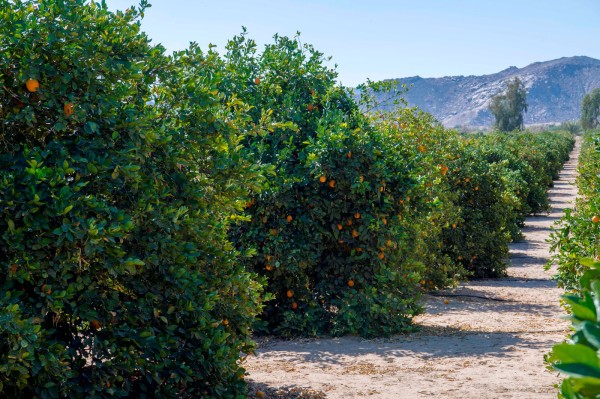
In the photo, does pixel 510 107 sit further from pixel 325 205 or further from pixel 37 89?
pixel 37 89

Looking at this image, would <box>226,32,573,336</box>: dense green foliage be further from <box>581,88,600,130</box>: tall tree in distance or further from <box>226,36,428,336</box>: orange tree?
<box>581,88,600,130</box>: tall tree in distance

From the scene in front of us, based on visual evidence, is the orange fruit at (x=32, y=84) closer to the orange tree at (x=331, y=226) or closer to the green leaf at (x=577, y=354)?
the green leaf at (x=577, y=354)

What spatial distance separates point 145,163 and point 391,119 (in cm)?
707

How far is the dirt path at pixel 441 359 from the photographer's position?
17.8 feet

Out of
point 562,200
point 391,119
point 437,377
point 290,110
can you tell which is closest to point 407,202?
point 290,110

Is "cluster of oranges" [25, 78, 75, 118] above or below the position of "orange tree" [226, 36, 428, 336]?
above

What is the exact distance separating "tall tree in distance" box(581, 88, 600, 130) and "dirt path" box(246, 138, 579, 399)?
105932mm

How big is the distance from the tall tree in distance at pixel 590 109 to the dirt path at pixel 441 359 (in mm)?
105932

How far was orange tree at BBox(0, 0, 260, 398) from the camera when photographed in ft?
11.6

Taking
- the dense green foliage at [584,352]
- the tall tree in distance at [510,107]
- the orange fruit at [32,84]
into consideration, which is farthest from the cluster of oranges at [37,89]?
the tall tree in distance at [510,107]

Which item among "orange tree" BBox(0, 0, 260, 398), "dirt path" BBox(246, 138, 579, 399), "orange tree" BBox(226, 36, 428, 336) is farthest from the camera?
"orange tree" BBox(226, 36, 428, 336)

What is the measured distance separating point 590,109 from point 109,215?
114 m

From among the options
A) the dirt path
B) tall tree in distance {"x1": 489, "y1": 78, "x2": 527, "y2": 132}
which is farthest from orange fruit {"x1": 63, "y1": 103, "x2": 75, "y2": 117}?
tall tree in distance {"x1": 489, "y1": 78, "x2": 527, "y2": 132}

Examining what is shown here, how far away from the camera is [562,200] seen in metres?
28.3
